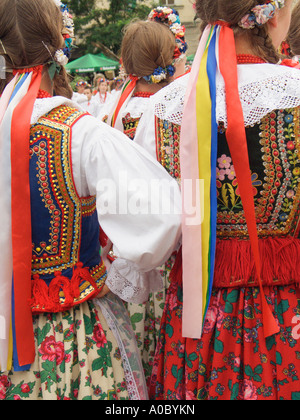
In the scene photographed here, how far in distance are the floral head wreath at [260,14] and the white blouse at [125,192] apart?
0.51 metres

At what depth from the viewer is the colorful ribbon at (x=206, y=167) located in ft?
4.56

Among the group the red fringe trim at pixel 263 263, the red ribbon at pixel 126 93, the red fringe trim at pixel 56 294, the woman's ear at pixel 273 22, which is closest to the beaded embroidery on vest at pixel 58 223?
the red fringe trim at pixel 56 294

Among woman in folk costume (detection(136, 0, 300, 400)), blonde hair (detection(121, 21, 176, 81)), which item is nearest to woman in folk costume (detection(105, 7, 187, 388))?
blonde hair (detection(121, 21, 176, 81))

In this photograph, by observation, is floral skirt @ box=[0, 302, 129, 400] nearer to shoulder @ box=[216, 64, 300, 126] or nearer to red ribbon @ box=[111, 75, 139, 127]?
shoulder @ box=[216, 64, 300, 126]

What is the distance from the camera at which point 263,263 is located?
1484 millimetres

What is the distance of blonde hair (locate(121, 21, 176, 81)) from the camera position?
2830 mm

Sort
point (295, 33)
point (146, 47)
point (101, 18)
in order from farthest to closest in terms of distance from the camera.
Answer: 1. point (101, 18)
2. point (146, 47)
3. point (295, 33)

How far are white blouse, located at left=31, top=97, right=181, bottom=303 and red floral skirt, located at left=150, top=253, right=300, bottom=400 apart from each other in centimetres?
29

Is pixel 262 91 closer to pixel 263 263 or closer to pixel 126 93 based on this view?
pixel 263 263

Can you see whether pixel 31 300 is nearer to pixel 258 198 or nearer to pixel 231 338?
pixel 231 338

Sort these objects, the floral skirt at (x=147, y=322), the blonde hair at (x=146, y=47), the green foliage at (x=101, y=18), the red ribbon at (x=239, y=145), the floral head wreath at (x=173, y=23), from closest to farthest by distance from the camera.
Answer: the red ribbon at (x=239, y=145) → the floral skirt at (x=147, y=322) → the blonde hair at (x=146, y=47) → the floral head wreath at (x=173, y=23) → the green foliage at (x=101, y=18)

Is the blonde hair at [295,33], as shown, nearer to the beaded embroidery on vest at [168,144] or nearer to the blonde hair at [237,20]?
the blonde hair at [237,20]

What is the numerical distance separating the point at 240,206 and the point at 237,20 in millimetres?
573

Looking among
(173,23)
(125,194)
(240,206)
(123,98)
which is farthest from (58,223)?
(173,23)
